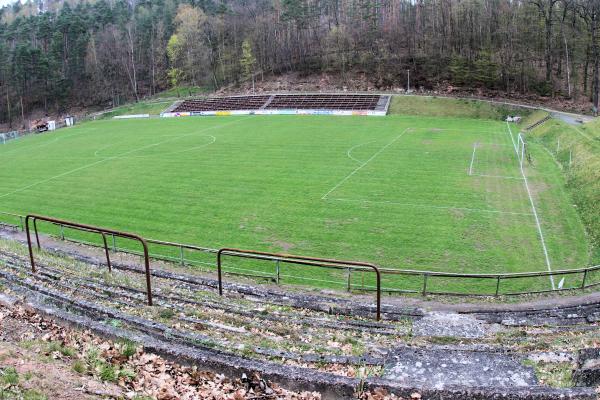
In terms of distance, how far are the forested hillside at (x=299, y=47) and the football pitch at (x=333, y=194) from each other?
22.4m

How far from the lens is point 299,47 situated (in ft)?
278

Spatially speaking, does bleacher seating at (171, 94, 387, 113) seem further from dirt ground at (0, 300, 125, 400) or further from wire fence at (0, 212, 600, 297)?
dirt ground at (0, 300, 125, 400)

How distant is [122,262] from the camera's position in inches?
711

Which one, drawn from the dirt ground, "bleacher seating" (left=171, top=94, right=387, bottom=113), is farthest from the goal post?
the dirt ground

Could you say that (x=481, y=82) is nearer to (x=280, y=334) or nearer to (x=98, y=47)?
(x=280, y=334)

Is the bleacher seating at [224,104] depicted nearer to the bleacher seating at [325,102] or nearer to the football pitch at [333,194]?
the bleacher seating at [325,102]

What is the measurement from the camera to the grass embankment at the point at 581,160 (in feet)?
76.8

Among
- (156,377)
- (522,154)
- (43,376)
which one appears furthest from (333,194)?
Result: (43,376)

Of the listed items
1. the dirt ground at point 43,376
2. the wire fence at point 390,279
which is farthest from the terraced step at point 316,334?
the wire fence at point 390,279

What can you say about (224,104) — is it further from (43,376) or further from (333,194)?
(43,376)

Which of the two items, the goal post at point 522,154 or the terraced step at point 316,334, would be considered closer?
the terraced step at point 316,334

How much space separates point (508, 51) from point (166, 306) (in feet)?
230

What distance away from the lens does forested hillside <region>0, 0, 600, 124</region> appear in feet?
218

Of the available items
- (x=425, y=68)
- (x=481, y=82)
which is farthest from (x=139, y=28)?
(x=481, y=82)
